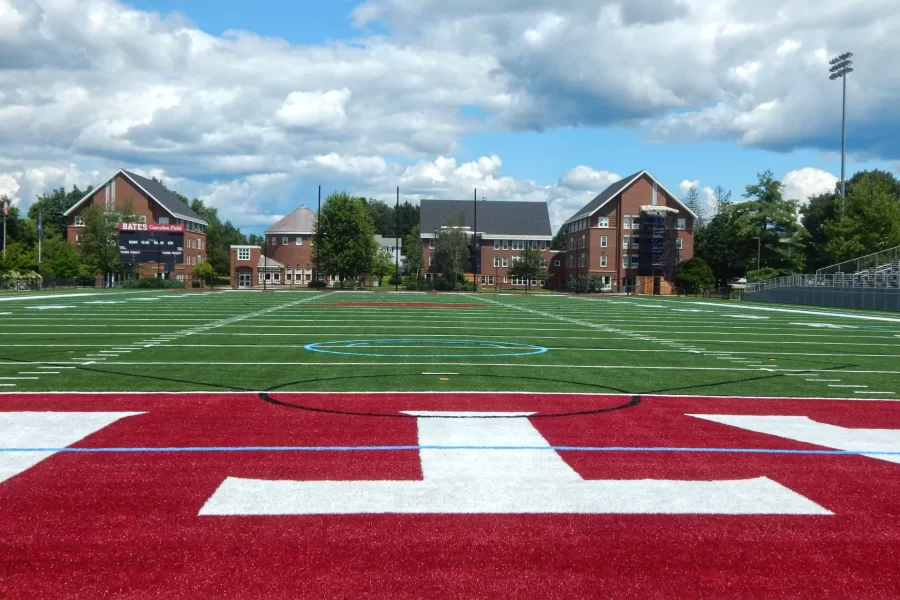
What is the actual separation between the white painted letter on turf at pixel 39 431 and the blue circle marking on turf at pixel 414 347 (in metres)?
6.41

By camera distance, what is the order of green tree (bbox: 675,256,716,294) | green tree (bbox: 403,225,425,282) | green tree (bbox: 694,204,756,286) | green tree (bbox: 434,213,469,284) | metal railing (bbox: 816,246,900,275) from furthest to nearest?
green tree (bbox: 403,225,425,282) → green tree (bbox: 694,204,756,286) → green tree (bbox: 434,213,469,284) → green tree (bbox: 675,256,716,294) → metal railing (bbox: 816,246,900,275)

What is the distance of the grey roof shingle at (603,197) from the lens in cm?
8468

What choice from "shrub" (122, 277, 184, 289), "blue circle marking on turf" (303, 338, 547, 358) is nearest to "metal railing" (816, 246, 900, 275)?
"blue circle marking on turf" (303, 338, 547, 358)

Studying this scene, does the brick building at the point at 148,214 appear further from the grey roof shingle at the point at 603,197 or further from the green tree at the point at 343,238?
the grey roof shingle at the point at 603,197

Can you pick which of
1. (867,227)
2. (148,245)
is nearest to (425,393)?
(148,245)

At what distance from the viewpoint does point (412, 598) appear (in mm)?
3488

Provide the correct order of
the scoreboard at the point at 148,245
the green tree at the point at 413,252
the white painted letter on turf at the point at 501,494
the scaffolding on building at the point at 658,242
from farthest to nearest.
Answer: the green tree at the point at 413,252, the scaffolding on building at the point at 658,242, the scoreboard at the point at 148,245, the white painted letter on turf at the point at 501,494

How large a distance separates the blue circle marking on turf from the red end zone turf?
6.14 metres

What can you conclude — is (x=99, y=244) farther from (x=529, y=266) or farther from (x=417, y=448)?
(x=417, y=448)

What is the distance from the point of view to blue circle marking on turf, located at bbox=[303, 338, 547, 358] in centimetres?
1384

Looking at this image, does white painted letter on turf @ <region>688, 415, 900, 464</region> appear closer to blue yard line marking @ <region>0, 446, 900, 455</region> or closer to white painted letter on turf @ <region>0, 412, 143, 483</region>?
blue yard line marking @ <region>0, 446, 900, 455</region>

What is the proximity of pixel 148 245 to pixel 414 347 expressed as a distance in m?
52.7

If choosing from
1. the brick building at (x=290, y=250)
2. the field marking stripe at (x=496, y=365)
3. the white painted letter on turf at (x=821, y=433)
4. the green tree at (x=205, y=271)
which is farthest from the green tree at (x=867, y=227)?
the brick building at (x=290, y=250)

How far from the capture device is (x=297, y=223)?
4040 inches
